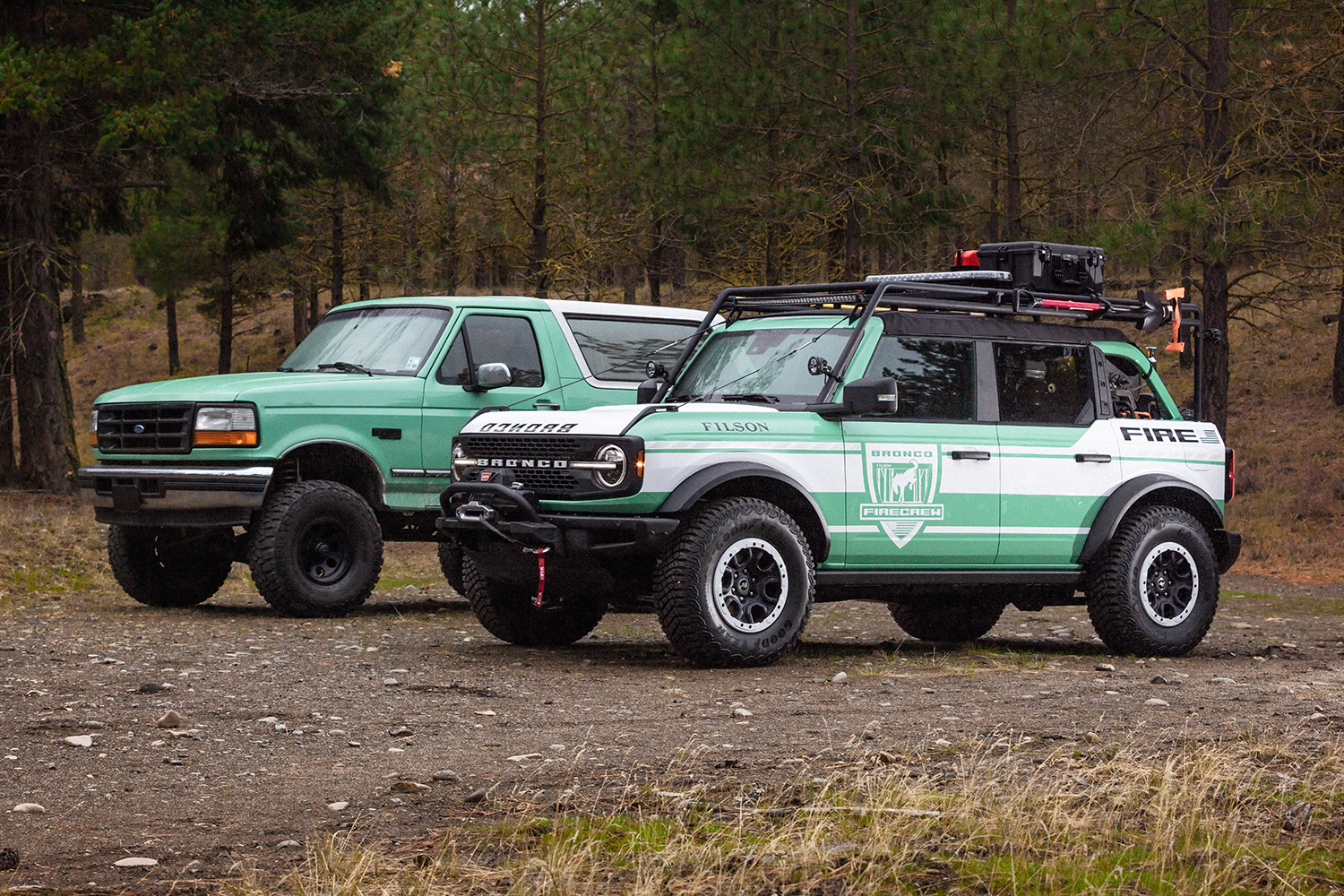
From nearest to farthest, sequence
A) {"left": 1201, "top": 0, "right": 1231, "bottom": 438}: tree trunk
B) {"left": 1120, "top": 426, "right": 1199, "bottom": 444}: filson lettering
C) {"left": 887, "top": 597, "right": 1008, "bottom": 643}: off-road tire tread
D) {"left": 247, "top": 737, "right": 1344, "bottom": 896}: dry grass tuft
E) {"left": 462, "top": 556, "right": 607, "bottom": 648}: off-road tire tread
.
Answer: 1. {"left": 247, "top": 737, "right": 1344, "bottom": 896}: dry grass tuft
2. {"left": 462, "top": 556, "right": 607, "bottom": 648}: off-road tire tread
3. {"left": 1120, "top": 426, "right": 1199, "bottom": 444}: filson lettering
4. {"left": 887, "top": 597, "right": 1008, "bottom": 643}: off-road tire tread
5. {"left": 1201, "top": 0, "right": 1231, "bottom": 438}: tree trunk

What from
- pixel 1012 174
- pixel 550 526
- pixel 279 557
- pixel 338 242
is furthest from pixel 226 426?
pixel 338 242

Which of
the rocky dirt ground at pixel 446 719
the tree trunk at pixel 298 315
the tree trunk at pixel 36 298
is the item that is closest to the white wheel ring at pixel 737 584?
the rocky dirt ground at pixel 446 719

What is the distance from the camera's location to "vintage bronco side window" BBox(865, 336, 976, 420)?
8898 millimetres

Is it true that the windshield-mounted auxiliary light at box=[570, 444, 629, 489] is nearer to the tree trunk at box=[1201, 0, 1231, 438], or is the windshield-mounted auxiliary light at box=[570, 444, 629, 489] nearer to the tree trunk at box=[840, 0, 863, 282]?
the tree trunk at box=[1201, 0, 1231, 438]

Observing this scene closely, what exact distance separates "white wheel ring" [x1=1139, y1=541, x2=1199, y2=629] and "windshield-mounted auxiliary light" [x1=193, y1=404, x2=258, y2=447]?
230 inches

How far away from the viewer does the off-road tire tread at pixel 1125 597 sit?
950cm

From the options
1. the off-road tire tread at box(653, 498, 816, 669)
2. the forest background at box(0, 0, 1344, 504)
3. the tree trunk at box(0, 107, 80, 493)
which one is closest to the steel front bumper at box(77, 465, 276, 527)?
the off-road tire tread at box(653, 498, 816, 669)

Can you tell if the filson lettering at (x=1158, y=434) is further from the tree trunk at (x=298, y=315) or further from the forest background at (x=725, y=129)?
the tree trunk at (x=298, y=315)

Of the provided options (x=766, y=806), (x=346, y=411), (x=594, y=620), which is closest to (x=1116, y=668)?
(x=594, y=620)

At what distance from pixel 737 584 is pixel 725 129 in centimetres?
1561

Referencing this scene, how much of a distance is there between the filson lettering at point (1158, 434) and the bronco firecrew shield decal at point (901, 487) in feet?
5.33

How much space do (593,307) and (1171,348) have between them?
4.35 meters

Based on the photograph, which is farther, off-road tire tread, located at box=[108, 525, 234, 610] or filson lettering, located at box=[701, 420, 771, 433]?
off-road tire tread, located at box=[108, 525, 234, 610]

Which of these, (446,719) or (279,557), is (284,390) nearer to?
(279,557)
